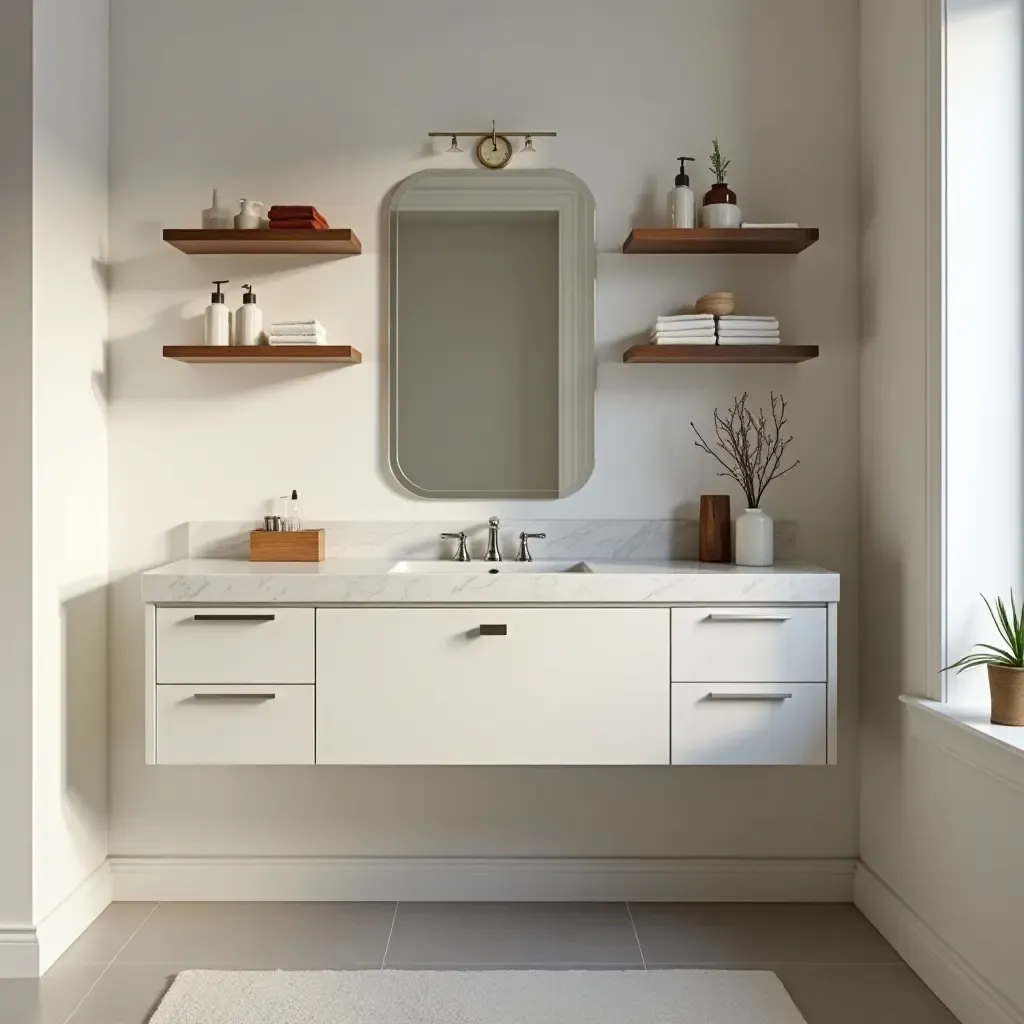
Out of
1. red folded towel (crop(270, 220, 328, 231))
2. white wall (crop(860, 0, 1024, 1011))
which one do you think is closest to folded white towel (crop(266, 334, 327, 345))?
red folded towel (crop(270, 220, 328, 231))

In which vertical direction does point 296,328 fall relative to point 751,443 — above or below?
above

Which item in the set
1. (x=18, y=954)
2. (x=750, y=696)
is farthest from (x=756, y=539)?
(x=18, y=954)

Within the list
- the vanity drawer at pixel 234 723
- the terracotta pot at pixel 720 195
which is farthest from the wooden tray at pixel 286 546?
the terracotta pot at pixel 720 195

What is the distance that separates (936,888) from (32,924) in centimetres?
220

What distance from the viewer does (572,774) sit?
10.3 feet

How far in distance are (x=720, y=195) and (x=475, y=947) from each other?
213 centimetres

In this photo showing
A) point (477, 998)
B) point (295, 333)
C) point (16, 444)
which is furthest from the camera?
point (295, 333)

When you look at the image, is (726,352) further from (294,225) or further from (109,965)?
(109,965)

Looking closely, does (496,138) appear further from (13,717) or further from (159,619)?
(13,717)

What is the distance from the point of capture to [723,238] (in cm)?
295

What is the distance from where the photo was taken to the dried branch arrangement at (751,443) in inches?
124

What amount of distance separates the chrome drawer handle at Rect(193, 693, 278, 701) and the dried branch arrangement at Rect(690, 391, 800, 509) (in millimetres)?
1410

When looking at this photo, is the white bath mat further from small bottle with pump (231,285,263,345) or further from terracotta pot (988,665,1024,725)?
small bottle with pump (231,285,263,345)

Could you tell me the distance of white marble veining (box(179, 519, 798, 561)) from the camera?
3.14 metres
